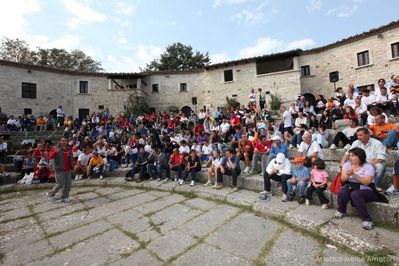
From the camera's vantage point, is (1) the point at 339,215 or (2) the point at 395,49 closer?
(1) the point at 339,215

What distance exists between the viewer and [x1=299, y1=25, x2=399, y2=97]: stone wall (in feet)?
53.1

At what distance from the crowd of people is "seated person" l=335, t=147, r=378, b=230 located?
0.01 meters

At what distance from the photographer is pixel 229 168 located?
6.24m

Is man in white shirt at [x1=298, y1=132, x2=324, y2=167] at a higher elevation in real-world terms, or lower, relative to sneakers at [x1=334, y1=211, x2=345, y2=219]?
higher

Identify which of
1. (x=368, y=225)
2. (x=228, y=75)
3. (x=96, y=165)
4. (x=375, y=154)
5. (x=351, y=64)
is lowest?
(x=368, y=225)

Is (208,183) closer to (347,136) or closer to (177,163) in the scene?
(177,163)

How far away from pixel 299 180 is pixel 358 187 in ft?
3.73

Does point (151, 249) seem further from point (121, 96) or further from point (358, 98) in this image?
point (121, 96)

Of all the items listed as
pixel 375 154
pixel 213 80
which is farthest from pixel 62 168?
pixel 213 80

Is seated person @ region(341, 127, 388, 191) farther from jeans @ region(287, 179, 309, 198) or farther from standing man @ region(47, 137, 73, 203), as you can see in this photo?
standing man @ region(47, 137, 73, 203)

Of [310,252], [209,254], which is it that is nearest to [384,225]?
[310,252]

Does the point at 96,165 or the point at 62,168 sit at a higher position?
the point at 62,168

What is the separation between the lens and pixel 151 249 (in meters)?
3.36

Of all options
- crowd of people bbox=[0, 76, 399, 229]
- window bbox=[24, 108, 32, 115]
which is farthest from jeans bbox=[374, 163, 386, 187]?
window bbox=[24, 108, 32, 115]
